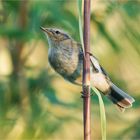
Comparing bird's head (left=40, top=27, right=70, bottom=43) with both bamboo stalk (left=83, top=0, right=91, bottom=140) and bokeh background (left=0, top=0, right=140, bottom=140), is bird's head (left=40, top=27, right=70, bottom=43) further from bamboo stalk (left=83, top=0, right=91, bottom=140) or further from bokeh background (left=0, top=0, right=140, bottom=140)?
bamboo stalk (left=83, top=0, right=91, bottom=140)

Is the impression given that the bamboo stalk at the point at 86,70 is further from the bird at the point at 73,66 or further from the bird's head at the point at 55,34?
the bird's head at the point at 55,34

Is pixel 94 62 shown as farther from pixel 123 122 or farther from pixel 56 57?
pixel 123 122

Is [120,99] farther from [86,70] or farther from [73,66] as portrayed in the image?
[86,70]

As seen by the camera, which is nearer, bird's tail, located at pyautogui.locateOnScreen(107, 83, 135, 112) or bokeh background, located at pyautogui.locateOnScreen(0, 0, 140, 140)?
bird's tail, located at pyautogui.locateOnScreen(107, 83, 135, 112)

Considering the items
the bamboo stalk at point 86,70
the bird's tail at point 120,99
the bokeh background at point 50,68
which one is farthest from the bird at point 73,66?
the bamboo stalk at point 86,70

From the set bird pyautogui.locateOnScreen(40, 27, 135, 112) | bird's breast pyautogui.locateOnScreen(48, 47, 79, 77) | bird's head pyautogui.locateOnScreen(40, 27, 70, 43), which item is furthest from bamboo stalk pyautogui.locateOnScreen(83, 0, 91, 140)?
bird's head pyautogui.locateOnScreen(40, 27, 70, 43)

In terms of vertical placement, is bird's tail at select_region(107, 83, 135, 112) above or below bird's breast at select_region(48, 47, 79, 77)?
below

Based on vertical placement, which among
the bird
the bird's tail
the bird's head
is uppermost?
the bird's head

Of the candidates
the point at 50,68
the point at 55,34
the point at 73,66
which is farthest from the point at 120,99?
the point at 50,68
